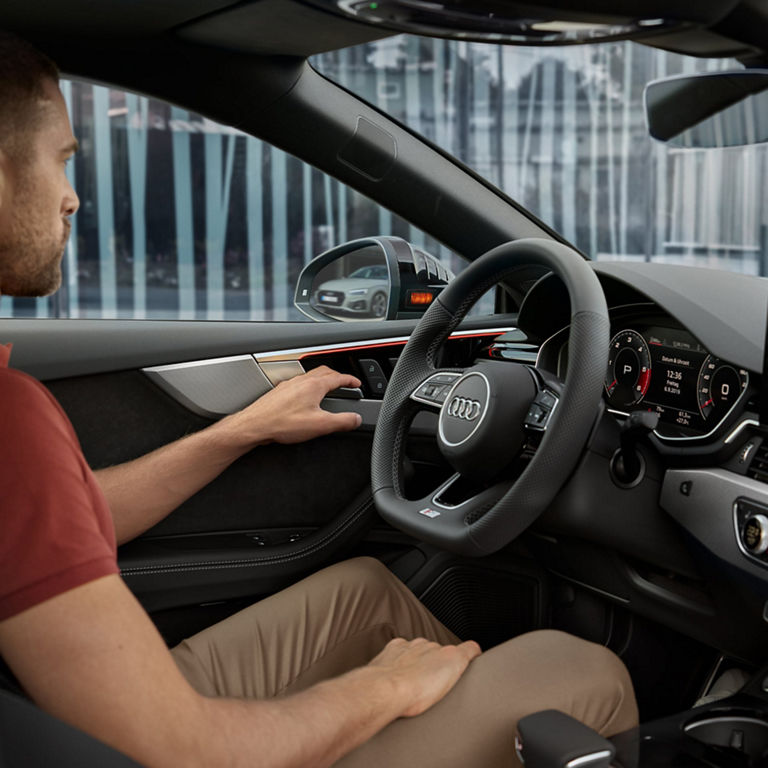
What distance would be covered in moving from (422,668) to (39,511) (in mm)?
591

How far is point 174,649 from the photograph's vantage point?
4.65ft

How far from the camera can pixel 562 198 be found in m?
6.06

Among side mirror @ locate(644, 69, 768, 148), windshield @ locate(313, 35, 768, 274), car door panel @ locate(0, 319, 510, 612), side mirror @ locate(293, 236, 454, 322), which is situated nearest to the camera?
side mirror @ locate(644, 69, 768, 148)

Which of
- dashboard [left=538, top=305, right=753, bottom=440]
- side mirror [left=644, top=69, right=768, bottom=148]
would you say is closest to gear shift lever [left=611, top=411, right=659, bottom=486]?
dashboard [left=538, top=305, right=753, bottom=440]

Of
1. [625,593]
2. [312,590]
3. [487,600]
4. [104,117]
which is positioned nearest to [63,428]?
[312,590]

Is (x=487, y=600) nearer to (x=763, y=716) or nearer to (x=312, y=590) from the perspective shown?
(x=312, y=590)

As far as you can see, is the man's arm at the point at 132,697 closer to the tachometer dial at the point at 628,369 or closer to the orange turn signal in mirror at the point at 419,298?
the tachometer dial at the point at 628,369

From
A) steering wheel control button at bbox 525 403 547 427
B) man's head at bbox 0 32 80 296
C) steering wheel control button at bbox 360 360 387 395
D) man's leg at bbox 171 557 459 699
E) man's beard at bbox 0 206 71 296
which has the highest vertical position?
man's head at bbox 0 32 80 296

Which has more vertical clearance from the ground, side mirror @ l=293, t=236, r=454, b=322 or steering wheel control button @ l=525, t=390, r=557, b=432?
side mirror @ l=293, t=236, r=454, b=322

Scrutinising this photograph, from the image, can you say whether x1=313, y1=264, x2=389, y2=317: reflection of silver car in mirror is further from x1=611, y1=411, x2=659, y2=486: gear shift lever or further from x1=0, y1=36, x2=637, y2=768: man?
x1=611, y1=411, x2=659, y2=486: gear shift lever

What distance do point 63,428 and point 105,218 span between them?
366 centimetres

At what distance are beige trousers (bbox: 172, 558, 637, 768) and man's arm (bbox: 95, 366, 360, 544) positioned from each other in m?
0.34

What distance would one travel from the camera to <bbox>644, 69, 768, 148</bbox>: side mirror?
99cm


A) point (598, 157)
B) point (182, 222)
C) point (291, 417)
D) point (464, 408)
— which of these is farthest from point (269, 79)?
point (598, 157)
